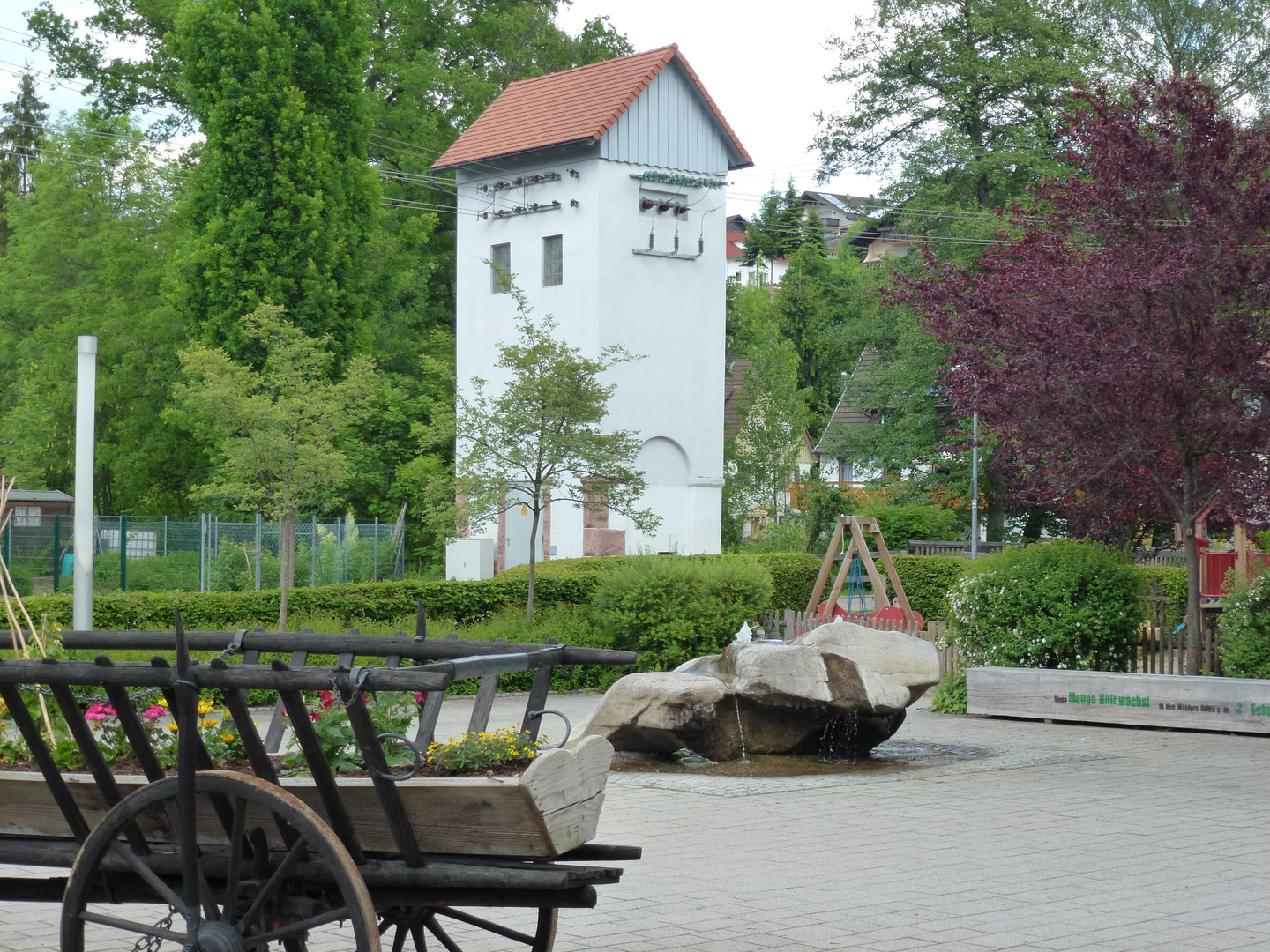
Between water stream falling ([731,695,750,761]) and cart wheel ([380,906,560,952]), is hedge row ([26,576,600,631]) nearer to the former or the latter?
water stream falling ([731,695,750,761])

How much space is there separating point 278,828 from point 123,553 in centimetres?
2137

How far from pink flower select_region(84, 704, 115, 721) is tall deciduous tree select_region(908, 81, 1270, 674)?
1079 centimetres

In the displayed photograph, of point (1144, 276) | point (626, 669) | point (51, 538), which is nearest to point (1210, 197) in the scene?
point (1144, 276)

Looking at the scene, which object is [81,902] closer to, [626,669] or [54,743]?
[54,743]

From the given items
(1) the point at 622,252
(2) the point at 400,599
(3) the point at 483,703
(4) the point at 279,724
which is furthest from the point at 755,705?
(1) the point at 622,252

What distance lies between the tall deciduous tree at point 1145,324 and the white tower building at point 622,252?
16.5 m

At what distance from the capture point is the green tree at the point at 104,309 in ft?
120

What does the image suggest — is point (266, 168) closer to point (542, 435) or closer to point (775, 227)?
point (542, 435)

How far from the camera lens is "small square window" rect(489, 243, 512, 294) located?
32875 millimetres

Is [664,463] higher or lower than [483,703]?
higher

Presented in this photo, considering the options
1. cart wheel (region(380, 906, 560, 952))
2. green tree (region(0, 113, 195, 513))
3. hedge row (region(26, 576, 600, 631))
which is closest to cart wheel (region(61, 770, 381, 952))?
cart wheel (region(380, 906, 560, 952))

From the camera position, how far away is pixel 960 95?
3822 cm

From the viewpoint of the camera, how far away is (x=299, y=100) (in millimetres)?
32062

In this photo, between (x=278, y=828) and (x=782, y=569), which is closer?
(x=278, y=828)
